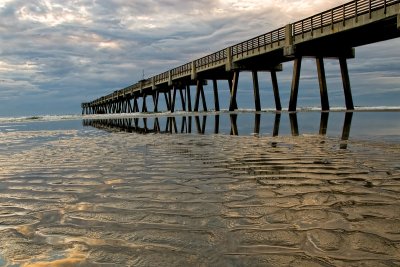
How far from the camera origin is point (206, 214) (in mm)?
3447

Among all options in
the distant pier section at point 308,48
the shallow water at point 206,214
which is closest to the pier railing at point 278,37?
the distant pier section at point 308,48

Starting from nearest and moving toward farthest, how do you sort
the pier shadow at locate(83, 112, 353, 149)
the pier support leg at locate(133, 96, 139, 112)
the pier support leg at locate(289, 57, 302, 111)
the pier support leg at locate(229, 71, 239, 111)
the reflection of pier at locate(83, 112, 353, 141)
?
the pier shadow at locate(83, 112, 353, 149)
the reflection of pier at locate(83, 112, 353, 141)
the pier support leg at locate(289, 57, 302, 111)
the pier support leg at locate(229, 71, 239, 111)
the pier support leg at locate(133, 96, 139, 112)

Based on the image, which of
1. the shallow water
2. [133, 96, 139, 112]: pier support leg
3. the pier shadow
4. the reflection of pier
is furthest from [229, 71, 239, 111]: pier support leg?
[133, 96, 139, 112]: pier support leg

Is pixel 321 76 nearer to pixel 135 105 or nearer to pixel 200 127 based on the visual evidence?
pixel 200 127

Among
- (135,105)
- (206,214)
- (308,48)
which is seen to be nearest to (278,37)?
(308,48)

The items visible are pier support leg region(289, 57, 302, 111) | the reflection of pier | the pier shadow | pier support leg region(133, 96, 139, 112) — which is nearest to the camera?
the pier shadow

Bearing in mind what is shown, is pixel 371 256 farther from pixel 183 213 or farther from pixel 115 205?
pixel 115 205

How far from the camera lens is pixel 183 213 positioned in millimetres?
3523

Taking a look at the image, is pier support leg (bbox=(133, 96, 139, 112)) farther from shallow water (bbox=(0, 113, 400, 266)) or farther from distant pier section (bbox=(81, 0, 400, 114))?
shallow water (bbox=(0, 113, 400, 266))

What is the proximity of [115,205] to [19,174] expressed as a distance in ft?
10.2

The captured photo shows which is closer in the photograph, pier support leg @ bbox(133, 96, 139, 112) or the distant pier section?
the distant pier section

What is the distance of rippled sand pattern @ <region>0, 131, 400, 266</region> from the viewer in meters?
2.47

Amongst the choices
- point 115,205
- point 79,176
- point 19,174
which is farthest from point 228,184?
point 19,174

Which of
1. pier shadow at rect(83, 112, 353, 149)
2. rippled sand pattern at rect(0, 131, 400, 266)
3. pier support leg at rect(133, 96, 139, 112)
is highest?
pier support leg at rect(133, 96, 139, 112)
